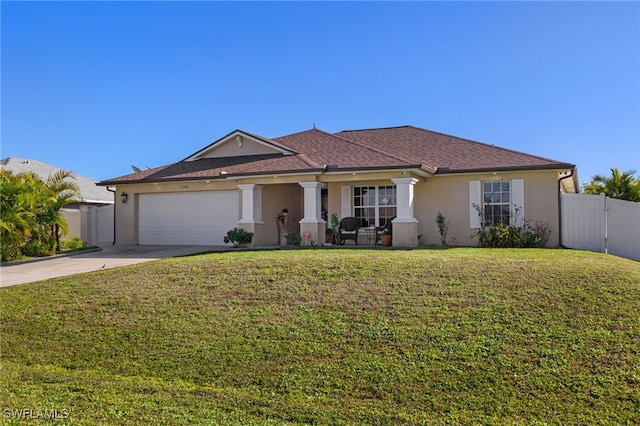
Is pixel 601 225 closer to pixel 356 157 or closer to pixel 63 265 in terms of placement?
pixel 356 157

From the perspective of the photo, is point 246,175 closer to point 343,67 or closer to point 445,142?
point 343,67

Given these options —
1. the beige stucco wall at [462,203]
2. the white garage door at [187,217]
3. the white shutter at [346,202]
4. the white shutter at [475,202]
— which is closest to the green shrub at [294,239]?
the white shutter at [346,202]

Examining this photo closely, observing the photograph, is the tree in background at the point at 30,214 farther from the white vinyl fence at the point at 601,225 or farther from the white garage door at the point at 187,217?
the white vinyl fence at the point at 601,225

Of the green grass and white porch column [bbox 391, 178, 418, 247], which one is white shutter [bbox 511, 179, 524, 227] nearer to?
white porch column [bbox 391, 178, 418, 247]

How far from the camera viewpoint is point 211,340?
285 inches

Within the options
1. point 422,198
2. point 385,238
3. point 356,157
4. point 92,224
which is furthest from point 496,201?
point 92,224

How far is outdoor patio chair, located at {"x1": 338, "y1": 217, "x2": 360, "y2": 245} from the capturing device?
1783 centimetres

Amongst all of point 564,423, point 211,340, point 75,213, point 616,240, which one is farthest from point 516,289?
point 75,213

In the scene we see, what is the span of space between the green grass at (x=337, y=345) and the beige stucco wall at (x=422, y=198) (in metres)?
7.44

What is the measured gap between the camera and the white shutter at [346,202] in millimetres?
19234

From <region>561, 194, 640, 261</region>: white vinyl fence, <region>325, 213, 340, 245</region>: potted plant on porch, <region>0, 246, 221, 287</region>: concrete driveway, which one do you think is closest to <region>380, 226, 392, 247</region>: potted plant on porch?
<region>325, 213, 340, 245</region>: potted plant on porch

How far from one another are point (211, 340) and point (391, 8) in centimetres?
1098

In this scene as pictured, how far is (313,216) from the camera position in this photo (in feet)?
58.0

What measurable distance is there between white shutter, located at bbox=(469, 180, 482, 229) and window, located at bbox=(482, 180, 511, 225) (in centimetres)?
17
